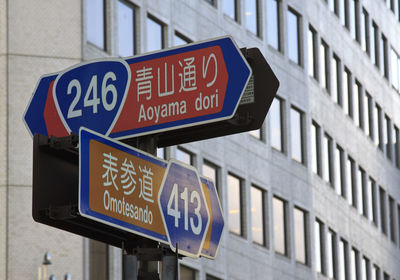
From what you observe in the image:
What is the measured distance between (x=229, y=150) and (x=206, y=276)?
4.41 meters

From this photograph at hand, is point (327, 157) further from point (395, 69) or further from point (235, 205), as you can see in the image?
point (395, 69)

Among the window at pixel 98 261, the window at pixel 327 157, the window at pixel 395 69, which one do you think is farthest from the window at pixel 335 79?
the window at pixel 98 261

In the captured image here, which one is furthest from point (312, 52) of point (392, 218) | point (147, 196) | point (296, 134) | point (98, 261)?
point (147, 196)

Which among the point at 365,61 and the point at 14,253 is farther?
the point at 365,61

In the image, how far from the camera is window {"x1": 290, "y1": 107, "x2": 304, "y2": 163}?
41.9 metres

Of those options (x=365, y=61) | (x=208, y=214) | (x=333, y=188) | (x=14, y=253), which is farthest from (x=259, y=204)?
(x=208, y=214)

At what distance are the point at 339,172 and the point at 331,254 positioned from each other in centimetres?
388

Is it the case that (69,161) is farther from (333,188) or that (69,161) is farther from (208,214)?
(333,188)

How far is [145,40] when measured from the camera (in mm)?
32125

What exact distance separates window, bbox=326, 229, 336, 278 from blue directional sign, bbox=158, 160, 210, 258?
126 feet

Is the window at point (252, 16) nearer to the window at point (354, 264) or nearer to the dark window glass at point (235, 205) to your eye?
the dark window glass at point (235, 205)

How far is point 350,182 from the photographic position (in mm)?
49156

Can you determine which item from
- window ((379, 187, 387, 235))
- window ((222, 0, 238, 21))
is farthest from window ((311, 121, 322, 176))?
window ((379, 187, 387, 235))

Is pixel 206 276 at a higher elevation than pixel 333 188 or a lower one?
lower
